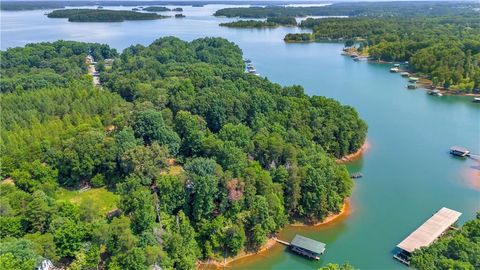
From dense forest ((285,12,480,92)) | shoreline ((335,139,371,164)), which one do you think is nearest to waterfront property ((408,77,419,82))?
dense forest ((285,12,480,92))

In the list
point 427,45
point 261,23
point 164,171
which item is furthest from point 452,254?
point 261,23

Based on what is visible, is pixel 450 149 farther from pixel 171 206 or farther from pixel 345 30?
pixel 345 30

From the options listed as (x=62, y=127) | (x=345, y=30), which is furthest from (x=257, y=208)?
(x=345, y=30)

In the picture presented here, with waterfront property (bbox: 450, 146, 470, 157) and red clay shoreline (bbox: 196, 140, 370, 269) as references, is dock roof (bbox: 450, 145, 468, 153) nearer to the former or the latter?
waterfront property (bbox: 450, 146, 470, 157)

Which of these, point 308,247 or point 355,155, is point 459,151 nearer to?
point 355,155

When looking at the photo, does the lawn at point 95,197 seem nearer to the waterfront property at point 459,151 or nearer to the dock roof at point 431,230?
the dock roof at point 431,230
